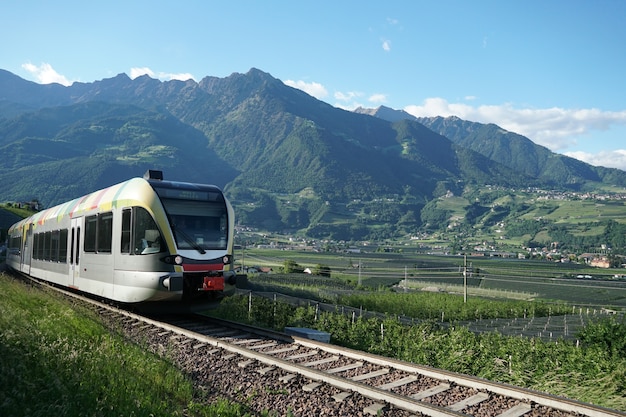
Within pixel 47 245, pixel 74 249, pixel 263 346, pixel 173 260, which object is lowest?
pixel 263 346

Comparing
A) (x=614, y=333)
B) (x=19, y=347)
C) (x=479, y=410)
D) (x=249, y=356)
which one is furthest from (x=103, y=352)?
(x=614, y=333)

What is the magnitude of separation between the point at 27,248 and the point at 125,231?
18547mm

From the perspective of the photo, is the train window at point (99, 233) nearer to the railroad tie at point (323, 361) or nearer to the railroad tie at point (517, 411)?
the railroad tie at point (323, 361)

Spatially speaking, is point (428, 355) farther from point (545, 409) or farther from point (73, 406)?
point (73, 406)

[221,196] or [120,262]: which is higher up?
[221,196]

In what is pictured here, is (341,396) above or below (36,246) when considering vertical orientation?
below

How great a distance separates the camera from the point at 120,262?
14.9 m

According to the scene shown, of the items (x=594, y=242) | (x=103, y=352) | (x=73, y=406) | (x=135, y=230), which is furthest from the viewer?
(x=594, y=242)

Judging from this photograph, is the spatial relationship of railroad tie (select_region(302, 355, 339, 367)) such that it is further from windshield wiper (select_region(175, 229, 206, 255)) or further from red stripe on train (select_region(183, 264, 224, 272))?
windshield wiper (select_region(175, 229, 206, 255))

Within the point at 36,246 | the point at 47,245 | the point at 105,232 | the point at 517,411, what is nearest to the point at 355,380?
the point at 517,411

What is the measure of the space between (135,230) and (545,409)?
35.7 feet

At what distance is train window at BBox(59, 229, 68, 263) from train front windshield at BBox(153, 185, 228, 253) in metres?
8.89

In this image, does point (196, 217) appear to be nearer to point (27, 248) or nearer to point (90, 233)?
point (90, 233)

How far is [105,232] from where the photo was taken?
53.1 feet
